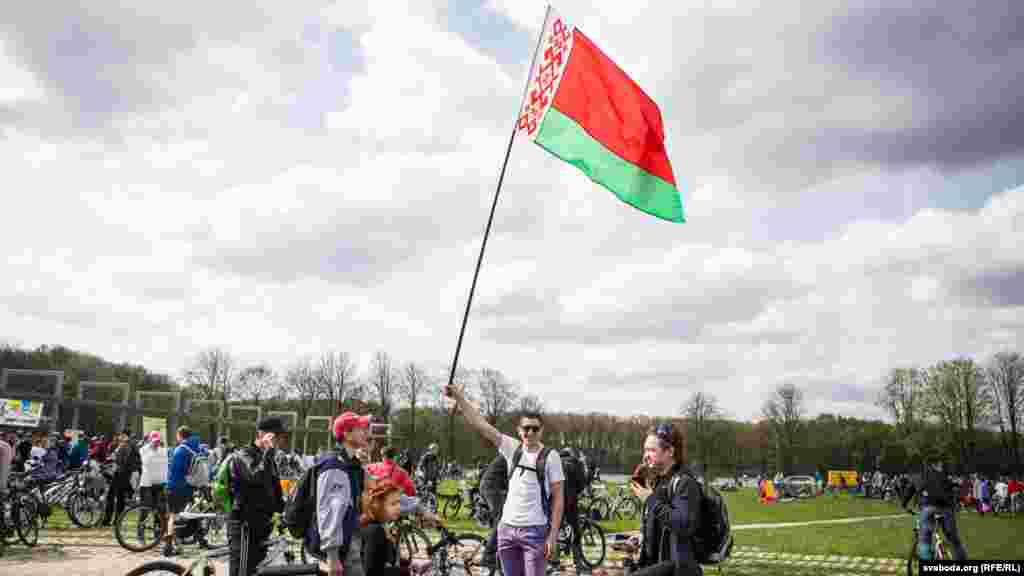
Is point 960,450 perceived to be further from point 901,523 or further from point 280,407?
point 280,407

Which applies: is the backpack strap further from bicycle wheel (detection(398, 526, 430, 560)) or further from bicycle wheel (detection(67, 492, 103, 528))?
bicycle wheel (detection(67, 492, 103, 528))

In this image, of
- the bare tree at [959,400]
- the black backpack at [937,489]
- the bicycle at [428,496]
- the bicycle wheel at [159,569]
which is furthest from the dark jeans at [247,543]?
the bare tree at [959,400]

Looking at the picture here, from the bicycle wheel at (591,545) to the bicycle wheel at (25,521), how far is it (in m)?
8.74

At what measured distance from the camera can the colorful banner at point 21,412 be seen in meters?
20.6

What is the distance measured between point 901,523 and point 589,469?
1304 cm

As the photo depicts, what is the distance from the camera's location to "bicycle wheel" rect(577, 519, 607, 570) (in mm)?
12211

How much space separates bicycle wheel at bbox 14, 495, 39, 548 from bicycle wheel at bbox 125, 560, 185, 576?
8.60 m

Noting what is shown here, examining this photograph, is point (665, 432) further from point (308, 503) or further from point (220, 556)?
point (220, 556)

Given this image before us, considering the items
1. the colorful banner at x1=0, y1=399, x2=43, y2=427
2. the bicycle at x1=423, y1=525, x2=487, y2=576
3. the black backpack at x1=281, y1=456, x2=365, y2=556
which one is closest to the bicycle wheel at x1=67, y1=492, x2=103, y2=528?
the colorful banner at x1=0, y1=399, x2=43, y2=427

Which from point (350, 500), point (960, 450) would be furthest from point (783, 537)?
point (960, 450)

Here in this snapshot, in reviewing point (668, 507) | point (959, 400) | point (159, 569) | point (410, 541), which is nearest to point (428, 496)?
point (410, 541)

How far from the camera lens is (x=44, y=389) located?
46.3m

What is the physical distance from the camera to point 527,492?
594 centimetres

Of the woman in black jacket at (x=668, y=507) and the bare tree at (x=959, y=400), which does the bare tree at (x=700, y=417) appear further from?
the woman in black jacket at (x=668, y=507)
